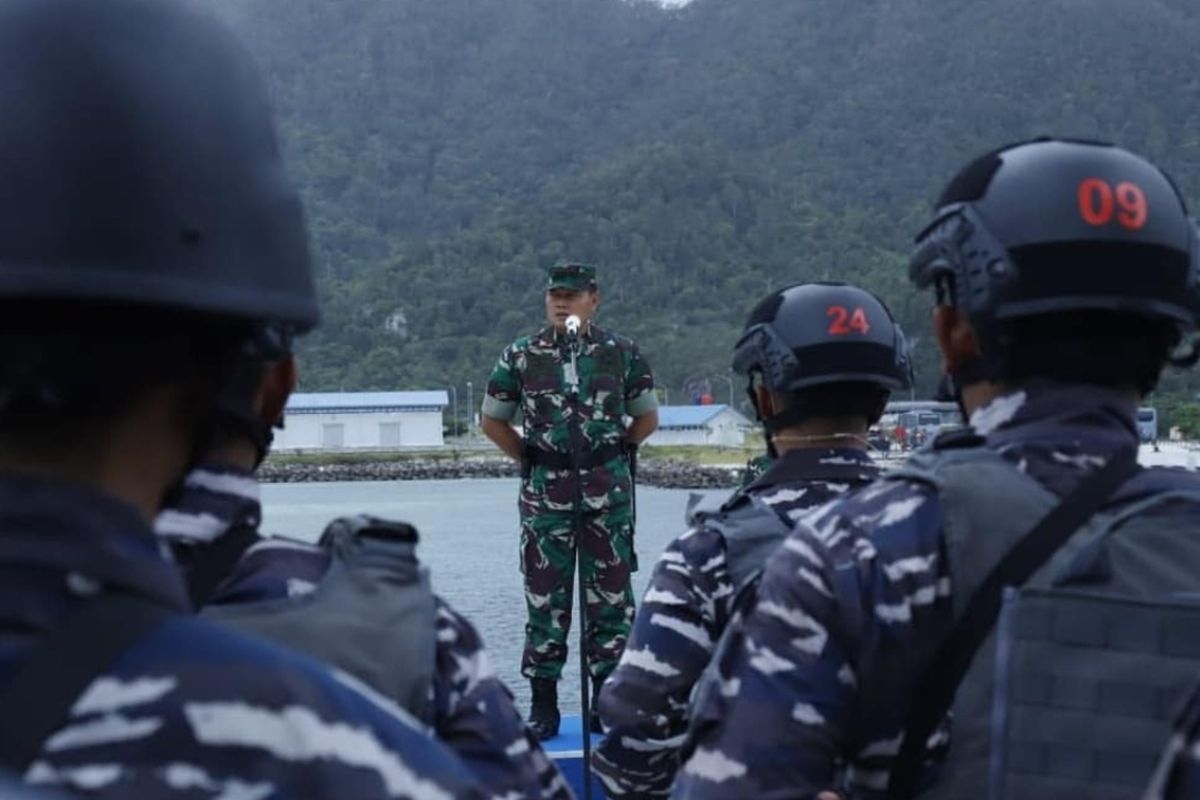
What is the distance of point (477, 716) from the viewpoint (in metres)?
1.81

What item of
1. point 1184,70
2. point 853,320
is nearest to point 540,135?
point 1184,70

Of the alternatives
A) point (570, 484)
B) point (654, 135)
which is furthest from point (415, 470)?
point (570, 484)

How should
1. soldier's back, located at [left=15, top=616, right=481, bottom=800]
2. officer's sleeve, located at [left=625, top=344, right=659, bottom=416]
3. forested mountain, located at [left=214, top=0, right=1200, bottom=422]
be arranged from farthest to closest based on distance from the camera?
forested mountain, located at [left=214, top=0, right=1200, bottom=422], officer's sleeve, located at [left=625, top=344, right=659, bottom=416], soldier's back, located at [left=15, top=616, right=481, bottom=800]

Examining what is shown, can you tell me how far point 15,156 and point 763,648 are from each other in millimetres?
1081

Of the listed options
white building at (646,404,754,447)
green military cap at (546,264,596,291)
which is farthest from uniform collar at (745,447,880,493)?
white building at (646,404,754,447)

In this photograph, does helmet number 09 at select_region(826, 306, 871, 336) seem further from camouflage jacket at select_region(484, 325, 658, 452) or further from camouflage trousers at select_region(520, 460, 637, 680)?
camouflage trousers at select_region(520, 460, 637, 680)

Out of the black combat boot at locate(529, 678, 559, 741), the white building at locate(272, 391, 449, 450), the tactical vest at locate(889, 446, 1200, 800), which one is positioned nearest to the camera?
the tactical vest at locate(889, 446, 1200, 800)

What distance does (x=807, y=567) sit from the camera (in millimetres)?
2037

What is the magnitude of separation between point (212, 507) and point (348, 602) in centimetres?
18

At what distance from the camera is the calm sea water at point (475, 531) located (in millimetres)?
11541

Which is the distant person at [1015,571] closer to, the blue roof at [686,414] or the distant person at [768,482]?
the distant person at [768,482]

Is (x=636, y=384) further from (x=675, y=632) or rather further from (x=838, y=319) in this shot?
(x=675, y=632)

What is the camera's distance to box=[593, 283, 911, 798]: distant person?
11.1 feet

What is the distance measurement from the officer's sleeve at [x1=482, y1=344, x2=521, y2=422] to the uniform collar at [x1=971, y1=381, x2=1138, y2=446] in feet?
15.9
